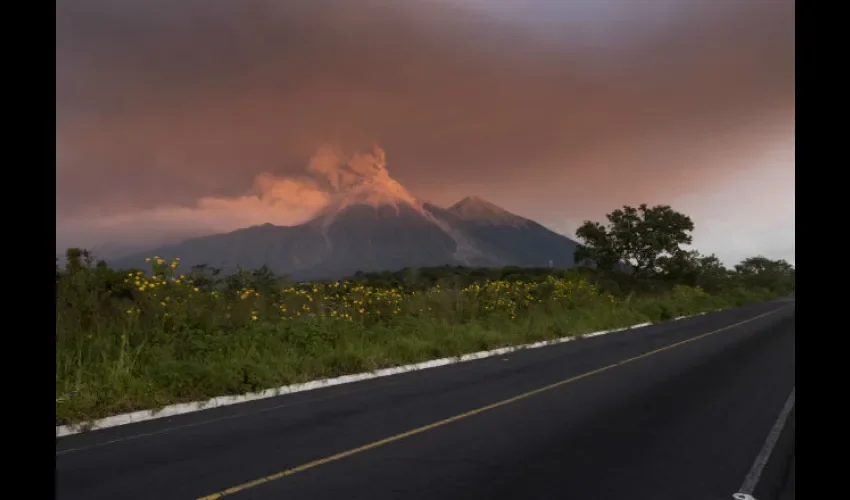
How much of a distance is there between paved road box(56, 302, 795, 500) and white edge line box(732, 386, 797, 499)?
0.07 meters

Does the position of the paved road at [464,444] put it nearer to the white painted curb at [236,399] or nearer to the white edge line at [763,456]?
the white edge line at [763,456]

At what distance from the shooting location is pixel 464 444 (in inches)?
294

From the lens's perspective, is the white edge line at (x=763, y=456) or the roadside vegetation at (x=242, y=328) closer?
the white edge line at (x=763, y=456)

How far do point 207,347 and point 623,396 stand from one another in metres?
7.56

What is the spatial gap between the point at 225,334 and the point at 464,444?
8.09m

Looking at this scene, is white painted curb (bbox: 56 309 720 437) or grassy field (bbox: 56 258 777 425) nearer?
white painted curb (bbox: 56 309 720 437)

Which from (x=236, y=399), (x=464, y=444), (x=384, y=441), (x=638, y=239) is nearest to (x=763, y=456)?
(x=464, y=444)

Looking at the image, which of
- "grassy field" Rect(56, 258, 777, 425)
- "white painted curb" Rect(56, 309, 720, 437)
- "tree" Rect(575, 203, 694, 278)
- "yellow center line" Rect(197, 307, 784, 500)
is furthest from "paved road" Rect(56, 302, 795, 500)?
"tree" Rect(575, 203, 694, 278)

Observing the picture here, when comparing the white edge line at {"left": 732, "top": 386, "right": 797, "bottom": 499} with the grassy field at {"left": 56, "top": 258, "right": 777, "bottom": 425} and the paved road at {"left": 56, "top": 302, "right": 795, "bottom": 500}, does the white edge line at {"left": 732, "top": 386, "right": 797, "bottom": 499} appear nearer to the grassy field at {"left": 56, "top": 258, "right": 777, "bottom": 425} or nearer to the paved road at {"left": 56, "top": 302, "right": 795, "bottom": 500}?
the paved road at {"left": 56, "top": 302, "right": 795, "bottom": 500}

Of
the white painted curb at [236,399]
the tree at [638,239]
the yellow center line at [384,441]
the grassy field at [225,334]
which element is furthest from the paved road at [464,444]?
the tree at [638,239]

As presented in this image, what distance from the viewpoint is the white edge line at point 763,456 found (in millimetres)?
6041

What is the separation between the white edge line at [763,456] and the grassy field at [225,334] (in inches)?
299

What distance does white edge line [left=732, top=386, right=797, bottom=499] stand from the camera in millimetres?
6041
